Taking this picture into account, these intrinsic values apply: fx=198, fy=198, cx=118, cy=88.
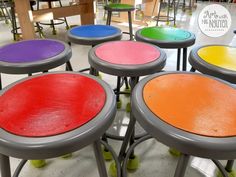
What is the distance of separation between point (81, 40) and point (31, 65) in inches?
18.0

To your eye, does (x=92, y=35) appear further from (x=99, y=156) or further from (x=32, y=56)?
(x=99, y=156)

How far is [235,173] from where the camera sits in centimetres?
112

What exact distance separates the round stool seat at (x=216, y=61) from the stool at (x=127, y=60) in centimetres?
17

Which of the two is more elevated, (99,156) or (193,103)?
(193,103)

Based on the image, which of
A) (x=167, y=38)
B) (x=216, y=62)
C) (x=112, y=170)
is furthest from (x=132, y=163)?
(x=167, y=38)

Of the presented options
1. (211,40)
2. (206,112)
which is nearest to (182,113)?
(206,112)

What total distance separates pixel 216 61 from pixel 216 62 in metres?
0.01

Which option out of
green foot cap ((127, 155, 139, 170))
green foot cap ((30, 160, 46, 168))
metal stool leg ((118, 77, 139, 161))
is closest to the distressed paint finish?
metal stool leg ((118, 77, 139, 161))

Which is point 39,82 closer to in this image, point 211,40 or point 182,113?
point 182,113

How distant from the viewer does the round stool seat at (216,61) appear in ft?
2.89

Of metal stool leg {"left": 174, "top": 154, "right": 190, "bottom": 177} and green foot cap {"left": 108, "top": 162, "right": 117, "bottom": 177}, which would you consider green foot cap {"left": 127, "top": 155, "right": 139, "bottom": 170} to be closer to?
green foot cap {"left": 108, "top": 162, "right": 117, "bottom": 177}

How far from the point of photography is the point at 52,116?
23.2 inches

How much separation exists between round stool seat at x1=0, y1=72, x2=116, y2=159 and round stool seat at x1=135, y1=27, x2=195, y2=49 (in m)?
0.62

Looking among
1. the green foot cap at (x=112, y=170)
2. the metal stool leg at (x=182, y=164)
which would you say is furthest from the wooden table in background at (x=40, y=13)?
the metal stool leg at (x=182, y=164)
